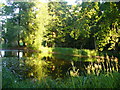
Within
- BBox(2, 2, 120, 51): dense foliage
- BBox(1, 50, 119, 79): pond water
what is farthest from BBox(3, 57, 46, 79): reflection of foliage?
BBox(2, 2, 120, 51): dense foliage

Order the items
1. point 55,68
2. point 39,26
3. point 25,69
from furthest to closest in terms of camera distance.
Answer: point 39,26, point 55,68, point 25,69

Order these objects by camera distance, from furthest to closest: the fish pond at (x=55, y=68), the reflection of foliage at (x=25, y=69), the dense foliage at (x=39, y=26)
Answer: the dense foliage at (x=39, y=26)
the reflection of foliage at (x=25, y=69)
the fish pond at (x=55, y=68)

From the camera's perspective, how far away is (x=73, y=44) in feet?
34.0

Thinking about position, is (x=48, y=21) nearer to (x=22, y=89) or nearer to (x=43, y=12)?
(x=43, y=12)

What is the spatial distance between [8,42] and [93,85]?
9.79m

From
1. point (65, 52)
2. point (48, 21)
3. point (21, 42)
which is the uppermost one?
point (48, 21)

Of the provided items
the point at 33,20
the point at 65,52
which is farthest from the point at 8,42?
the point at 65,52

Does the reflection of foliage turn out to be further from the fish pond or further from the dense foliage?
the dense foliage

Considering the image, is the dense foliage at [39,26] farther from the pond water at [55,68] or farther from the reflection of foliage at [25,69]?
the reflection of foliage at [25,69]

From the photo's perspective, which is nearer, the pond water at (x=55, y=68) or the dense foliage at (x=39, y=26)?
the pond water at (x=55, y=68)

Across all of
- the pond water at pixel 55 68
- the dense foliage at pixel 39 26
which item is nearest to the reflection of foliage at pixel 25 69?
the pond water at pixel 55 68

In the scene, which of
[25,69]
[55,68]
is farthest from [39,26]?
[25,69]

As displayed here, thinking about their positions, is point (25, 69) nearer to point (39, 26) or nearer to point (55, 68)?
point (55, 68)

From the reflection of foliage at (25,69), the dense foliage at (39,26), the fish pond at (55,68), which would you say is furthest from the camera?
the dense foliage at (39,26)
